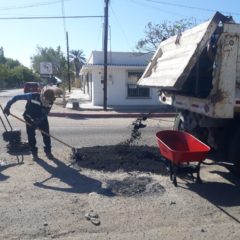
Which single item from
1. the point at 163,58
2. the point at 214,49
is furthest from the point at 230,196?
the point at 163,58

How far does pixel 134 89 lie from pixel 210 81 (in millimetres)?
19304

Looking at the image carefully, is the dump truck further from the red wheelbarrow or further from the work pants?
the work pants

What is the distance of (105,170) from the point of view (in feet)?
26.1

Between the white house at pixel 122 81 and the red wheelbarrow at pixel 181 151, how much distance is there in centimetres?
1807

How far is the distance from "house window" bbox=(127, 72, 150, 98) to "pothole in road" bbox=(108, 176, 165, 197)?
1906cm

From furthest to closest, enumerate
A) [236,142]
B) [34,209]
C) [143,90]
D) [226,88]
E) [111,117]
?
1. [143,90]
2. [111,117]
3. [236,142]
4. [226,88]
5. [34,209]

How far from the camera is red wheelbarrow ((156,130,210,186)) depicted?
6375mm

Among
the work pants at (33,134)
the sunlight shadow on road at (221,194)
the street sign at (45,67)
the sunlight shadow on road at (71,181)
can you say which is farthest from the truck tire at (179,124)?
the street sign at (45,67)

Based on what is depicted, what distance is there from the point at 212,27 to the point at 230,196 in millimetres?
2625

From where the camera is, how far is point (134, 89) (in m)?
26.4

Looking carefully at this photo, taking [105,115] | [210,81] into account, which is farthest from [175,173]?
[105,115]

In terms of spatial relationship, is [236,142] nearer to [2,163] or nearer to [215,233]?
[215,233]

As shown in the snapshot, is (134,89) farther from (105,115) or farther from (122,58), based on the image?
(105,115)

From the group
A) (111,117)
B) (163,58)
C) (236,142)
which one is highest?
(163,58)
